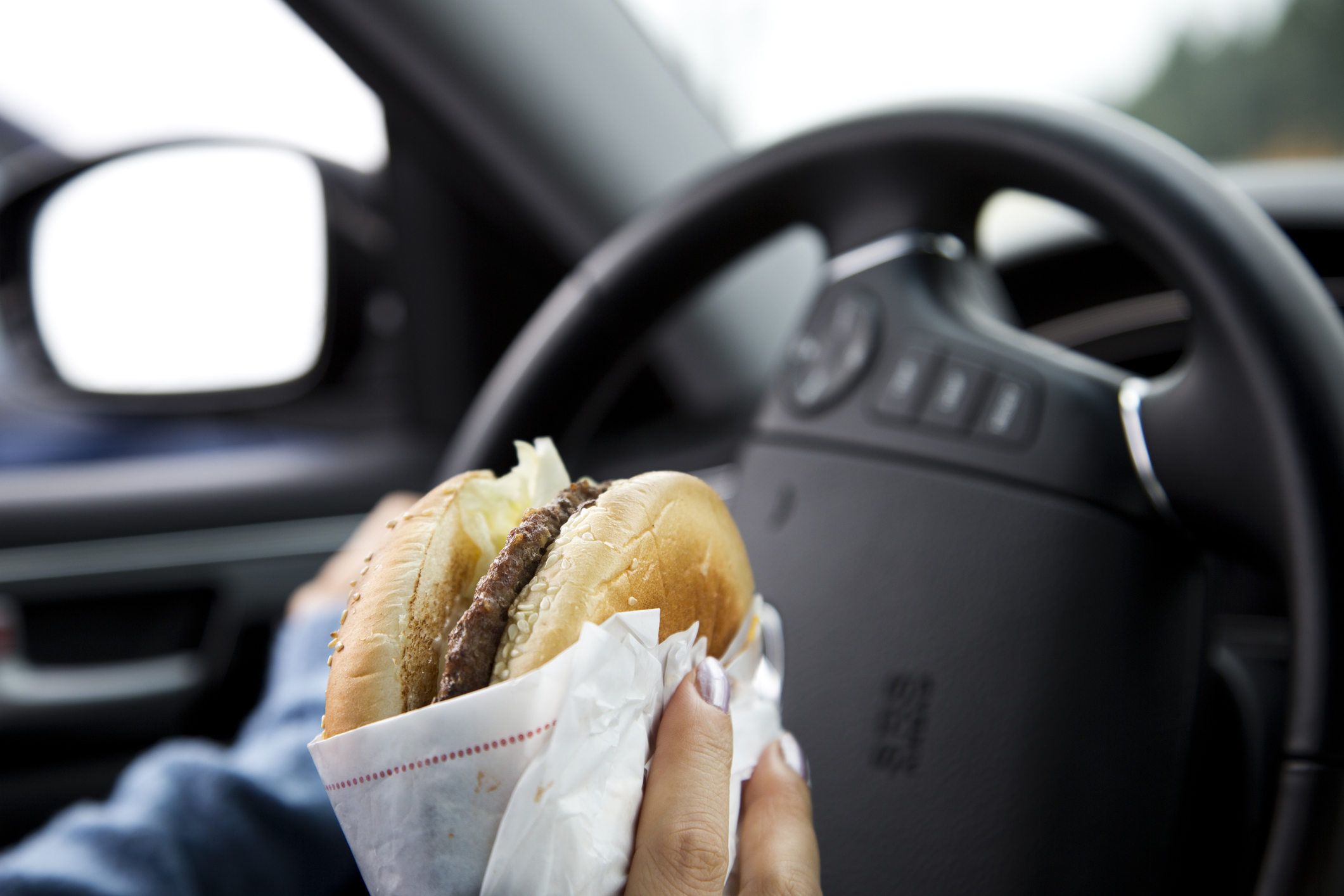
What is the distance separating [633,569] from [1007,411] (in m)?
0.54

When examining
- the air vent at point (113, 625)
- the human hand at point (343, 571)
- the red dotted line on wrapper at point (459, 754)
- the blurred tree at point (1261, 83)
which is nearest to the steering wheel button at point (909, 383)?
the red dotted line on wrapper at point (459, 754)

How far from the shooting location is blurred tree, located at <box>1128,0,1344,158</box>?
11719mm

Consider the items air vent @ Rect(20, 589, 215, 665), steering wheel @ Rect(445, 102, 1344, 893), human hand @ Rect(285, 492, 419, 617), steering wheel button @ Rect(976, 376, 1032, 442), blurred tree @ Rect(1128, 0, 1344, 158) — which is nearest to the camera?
steering wheel @ Rect(445, 102, 1344, 893)

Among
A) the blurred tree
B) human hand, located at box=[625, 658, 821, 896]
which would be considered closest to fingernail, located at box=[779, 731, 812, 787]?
human hand, located at box=[625, 658, 821, 896]

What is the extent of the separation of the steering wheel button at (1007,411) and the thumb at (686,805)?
479 mm

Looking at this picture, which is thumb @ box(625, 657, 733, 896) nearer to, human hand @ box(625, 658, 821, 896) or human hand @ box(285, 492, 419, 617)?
human hand @ box(625, 658, 821, 896)

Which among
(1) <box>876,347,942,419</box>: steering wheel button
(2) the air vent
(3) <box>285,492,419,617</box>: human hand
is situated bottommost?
(2) the air vent

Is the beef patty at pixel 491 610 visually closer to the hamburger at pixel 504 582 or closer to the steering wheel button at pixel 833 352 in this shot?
the hamburger at pixel 504 582

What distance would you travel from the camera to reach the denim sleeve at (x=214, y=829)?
1.08 meters

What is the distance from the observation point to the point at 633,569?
0.63m

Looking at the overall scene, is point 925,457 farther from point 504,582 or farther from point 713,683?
point 504,582

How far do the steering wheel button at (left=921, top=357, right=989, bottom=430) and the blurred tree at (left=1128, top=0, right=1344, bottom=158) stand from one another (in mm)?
12195

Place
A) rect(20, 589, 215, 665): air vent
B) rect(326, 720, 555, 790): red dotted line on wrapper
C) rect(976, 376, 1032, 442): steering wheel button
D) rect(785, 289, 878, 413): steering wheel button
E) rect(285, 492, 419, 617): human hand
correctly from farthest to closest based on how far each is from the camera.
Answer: rect(20, 589, 215, 665): air vent
rect(285, 492, 419, 617): human hand
rect(785, 289, 878, 413): steering wheel button
rect(976, 376, 1032, 442): steering wheel button
rect(326, 720, 555, 790): red dotted line on wrapper

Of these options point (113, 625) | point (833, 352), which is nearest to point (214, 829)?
point (833, 352)
